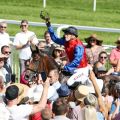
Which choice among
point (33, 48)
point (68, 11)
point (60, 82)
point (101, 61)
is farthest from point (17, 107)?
point (68, 11)

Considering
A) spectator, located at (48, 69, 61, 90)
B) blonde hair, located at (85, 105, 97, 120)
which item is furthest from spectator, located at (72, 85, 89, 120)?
spectator, located at (48, 69, 61, 90)

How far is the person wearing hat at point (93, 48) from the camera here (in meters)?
14.5

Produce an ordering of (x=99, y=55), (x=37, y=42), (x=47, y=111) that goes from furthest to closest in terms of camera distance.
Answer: (x=37, y=42) < (x=99, y=55) < (x=47, y=111)

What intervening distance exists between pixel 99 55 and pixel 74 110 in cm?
421

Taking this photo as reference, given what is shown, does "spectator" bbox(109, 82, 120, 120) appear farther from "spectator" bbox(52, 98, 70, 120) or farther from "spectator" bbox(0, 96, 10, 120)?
"spectator" bbox(0, 96, 10, 120)

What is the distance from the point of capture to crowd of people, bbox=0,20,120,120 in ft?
30.7

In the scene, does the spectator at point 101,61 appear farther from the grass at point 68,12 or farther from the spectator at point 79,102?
the grass at point 68,12

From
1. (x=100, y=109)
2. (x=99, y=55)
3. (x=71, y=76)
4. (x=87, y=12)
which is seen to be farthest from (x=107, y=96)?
(x=87, y=12)

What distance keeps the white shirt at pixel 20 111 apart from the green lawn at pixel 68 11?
450 inches

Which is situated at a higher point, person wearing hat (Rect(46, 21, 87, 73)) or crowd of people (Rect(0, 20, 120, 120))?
person wearing hat (Rect(46, 21, 87, 73))

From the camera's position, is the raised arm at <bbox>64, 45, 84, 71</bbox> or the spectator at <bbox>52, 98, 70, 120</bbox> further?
the raised arm at <bbox>64, 45, 84, 71</bbox>

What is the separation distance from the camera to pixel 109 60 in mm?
14750

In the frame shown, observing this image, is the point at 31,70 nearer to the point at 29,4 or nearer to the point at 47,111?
the point at 47,111

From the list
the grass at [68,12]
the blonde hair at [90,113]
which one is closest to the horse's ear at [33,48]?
the blonde hair at [90,113]
